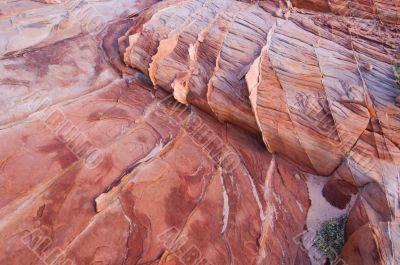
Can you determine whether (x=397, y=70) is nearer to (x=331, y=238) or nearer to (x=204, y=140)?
(x=331, y=238)

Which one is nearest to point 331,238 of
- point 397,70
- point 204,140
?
point 204,140

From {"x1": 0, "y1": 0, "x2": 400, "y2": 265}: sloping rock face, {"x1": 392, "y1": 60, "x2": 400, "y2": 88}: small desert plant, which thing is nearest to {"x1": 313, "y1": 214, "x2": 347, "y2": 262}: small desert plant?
{"x1": 0, "y1": 0, "x2": 400, "y2": 265}: sloping rock face

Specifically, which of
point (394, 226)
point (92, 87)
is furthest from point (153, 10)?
point (394, 226)

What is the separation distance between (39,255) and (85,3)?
10479 mm

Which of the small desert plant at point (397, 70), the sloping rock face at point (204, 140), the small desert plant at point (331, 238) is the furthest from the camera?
the small desert plant at point (397, 70)

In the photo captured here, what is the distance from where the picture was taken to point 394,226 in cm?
596

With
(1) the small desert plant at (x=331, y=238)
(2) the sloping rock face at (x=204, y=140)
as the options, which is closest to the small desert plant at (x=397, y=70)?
(2) the sloping rock face at (x=204, y=140)

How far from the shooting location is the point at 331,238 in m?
6.93

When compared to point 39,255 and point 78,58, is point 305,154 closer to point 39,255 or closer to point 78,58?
point 39,255

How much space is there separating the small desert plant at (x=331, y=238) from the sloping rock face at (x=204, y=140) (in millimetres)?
187

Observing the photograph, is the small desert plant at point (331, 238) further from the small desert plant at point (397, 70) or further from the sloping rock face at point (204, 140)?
the small desert plant at point (397, 70)

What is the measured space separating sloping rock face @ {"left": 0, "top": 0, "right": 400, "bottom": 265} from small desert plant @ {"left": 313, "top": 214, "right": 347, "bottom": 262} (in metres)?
0.19

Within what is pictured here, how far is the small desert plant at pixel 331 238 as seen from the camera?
681cm

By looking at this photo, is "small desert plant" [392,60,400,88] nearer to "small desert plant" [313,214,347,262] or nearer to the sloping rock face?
the sloping rock face
